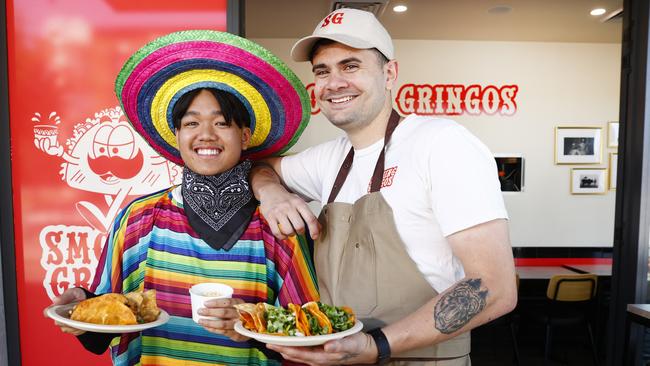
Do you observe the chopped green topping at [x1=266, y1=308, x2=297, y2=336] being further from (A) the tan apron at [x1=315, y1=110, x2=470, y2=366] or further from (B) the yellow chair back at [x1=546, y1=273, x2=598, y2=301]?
(B) the yellow chair back at [x1=546, y1=273, x2=598, y2=301]

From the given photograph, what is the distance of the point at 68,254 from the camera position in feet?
8.05

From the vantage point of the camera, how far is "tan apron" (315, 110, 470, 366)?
139cm

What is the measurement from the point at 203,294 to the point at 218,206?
1.22ft

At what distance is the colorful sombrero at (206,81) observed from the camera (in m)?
1.64

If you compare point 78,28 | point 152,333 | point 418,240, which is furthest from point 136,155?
point 418,240

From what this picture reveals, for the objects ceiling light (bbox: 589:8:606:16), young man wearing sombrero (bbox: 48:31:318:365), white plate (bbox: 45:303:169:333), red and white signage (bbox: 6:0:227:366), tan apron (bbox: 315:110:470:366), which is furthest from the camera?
ceiling light (bbox: 589:8:606:16)

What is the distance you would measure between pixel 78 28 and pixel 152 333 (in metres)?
1.61

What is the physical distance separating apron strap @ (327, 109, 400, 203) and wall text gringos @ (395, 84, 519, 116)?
4.11 m

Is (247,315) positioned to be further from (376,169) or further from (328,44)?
(328,44)

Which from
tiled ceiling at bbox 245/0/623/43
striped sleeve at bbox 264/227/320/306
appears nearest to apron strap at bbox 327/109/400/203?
striped sleeve at bbox 264/227/320/306

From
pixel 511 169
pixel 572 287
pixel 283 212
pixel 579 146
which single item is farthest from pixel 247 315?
pixel 579 146

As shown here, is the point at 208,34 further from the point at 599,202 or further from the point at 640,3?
the point at 599,202

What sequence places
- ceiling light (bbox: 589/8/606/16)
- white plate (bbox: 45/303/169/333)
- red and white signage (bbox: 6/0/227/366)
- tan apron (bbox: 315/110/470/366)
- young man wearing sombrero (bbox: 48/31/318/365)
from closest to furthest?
white plate (bbox: 45/303/169/333) < tan apron (bbox: 315/110/470/366) < young man wearing sombrero (bbox: 48/31/318/365) < red and white signage (bbox: 6/0/227/366) < ceiling light (bbox: 589/8/606/16)

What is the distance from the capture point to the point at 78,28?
2371 millimetres
